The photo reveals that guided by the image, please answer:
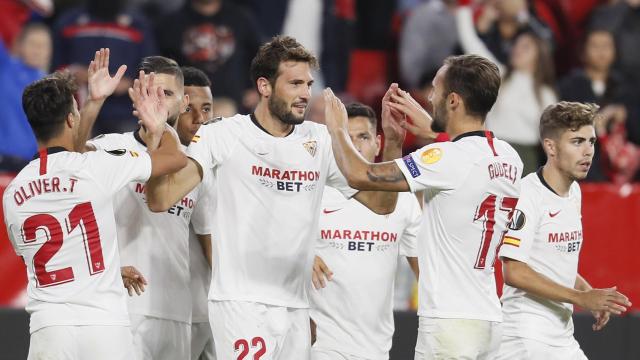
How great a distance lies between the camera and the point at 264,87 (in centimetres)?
721

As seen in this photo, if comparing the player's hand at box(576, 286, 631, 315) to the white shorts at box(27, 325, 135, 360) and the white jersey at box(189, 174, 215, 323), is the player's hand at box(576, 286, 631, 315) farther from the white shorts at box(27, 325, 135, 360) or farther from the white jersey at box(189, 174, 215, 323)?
the white shorts at box(27, 325, 135, 360)

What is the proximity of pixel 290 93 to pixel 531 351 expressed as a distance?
93.5 inches

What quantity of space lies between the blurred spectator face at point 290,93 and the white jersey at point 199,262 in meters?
0.99

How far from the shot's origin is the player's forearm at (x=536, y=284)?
7.49 m

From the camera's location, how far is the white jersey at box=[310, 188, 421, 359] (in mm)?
7973

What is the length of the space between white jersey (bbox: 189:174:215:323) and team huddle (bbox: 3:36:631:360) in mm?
13

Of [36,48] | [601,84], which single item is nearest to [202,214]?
[36,48]

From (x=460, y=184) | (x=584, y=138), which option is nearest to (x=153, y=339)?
(x=460, y=184)

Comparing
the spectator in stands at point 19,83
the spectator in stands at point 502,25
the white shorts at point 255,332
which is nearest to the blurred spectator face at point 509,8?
the spectator in stands at point 502,25

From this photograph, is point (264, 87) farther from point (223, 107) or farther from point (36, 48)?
point (36, 48)

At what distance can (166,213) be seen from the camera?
25.3 ft

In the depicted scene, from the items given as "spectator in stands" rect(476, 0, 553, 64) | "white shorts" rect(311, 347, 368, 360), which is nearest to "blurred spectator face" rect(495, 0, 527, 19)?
"spectator in stands" rect(476, 0, 553, 64)

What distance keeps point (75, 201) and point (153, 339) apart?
1.50 m

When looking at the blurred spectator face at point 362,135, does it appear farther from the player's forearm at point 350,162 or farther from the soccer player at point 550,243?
the player's forearm at point 350,162
